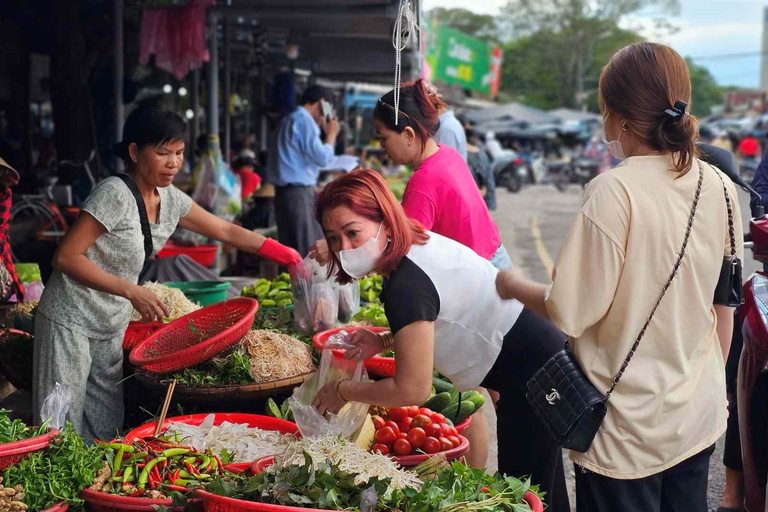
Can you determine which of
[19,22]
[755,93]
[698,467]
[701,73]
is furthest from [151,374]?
[701,73]

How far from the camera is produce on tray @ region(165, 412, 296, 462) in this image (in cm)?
309

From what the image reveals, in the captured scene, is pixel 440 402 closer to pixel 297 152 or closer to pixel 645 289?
pixel 645 289

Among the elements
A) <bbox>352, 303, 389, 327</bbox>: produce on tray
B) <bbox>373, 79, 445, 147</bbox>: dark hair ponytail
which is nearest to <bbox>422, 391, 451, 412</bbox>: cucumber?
<bbox>352, 303, 389, 327</bbox>: produce on tray

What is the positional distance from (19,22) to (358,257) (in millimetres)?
11629

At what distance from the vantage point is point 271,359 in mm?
3676

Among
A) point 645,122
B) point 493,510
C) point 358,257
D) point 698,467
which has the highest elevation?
point 645,122

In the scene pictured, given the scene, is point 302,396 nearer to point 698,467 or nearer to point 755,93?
point 698,467

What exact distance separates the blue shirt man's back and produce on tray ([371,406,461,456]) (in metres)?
4.97

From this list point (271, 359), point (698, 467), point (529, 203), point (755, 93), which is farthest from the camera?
point (755, 93)

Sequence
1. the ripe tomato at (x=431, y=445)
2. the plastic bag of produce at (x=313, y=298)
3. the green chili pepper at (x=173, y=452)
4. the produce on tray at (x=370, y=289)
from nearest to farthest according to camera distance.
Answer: the green chili pepper at (x=173, y=452)
the ripe tomato at (x=431, y=445)
the plastic bag of produce at (x=313, y=298)
the produce on tray at (x=370, y=289)

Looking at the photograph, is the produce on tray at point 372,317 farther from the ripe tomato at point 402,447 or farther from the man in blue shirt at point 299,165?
the man in blue shirt at point 299,165

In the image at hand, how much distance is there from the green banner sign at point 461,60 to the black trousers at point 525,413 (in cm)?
2981

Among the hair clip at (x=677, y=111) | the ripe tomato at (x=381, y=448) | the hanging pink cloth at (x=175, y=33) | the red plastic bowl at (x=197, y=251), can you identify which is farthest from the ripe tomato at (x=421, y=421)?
the hanging pink cloth at (x=175, y=33)

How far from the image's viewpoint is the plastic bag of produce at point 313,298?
13.4ft
